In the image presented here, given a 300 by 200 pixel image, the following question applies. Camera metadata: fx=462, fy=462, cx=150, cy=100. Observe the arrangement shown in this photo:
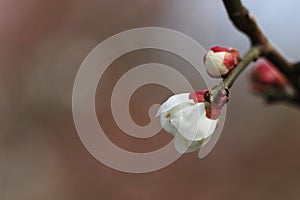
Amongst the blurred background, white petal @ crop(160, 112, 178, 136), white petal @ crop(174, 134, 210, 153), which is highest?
the blurred background

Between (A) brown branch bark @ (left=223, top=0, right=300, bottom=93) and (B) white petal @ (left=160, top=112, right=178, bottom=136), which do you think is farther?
(B) white petal @ (left=160, top=112, right=178, bottom=136)

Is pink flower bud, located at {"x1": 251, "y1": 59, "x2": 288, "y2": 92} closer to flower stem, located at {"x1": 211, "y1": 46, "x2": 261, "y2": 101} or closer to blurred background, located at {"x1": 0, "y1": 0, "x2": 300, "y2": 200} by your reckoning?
flower stem, located at {"x1": 211, "y1": 46, "x2": 261, "y2": 101}

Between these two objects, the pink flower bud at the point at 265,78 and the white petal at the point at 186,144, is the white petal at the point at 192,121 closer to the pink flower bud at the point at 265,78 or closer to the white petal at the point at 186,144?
the white petal at the point at 186,144

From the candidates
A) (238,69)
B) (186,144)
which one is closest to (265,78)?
(238,69)

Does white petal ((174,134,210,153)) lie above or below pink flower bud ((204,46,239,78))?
below

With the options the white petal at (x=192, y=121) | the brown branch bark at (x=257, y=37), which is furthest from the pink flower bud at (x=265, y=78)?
the white petal at (x=192, y=121)

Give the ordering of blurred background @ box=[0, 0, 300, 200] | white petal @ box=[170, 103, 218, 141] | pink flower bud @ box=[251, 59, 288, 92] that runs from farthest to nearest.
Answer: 1. blurred background @ box=[0, 0, 300, 200]
2. white petal @ box=[170, 103, 218, 141]
3. pink flower bud @ box=[251, 59, 288, 92]

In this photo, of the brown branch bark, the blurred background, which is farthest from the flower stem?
the blurred background
